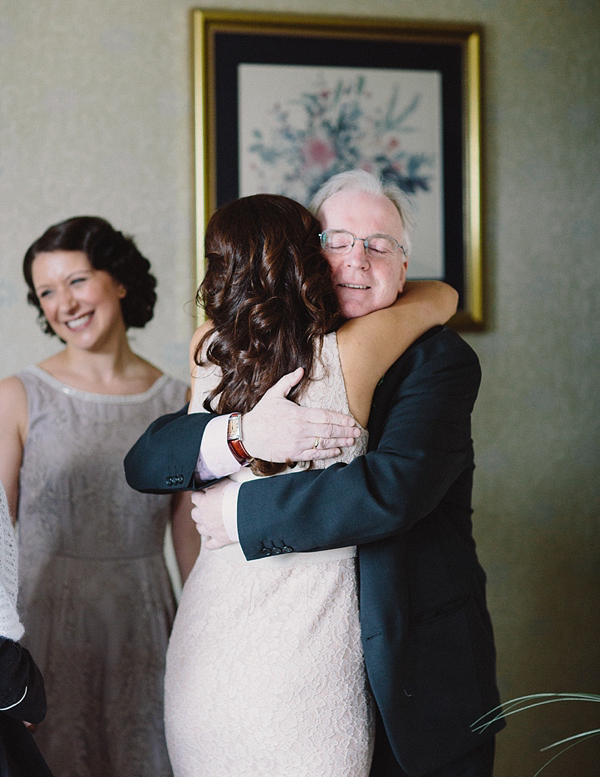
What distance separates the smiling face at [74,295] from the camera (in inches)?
75.3

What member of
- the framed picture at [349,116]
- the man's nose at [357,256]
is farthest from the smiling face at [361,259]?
the framed picture at [349,116]

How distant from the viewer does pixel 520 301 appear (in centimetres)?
278

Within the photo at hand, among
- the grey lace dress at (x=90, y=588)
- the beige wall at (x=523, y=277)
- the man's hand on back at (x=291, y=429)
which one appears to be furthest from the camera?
the beige wall at (x=523, y=277)

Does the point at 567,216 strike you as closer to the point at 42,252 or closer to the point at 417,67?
the point at 417,67

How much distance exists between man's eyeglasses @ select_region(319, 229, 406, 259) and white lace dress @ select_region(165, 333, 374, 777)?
17 centimetres

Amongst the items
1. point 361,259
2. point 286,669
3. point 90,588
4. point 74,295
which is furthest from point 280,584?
point 74,295

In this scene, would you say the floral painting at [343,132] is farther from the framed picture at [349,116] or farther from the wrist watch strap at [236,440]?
the wrist watch strap at [236,440]

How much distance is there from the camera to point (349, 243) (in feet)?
4.59

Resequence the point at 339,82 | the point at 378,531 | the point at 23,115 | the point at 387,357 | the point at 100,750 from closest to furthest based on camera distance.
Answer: the point at 378,531
the point at 387,357
the point at 100,750
the point at 23,115
the point at 339,82

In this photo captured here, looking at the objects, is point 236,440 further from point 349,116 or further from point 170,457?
point 349,116

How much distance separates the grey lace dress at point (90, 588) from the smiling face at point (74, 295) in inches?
5.1

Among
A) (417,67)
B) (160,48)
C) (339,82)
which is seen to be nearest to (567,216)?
(417,67)

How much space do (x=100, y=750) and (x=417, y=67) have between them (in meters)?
2.25

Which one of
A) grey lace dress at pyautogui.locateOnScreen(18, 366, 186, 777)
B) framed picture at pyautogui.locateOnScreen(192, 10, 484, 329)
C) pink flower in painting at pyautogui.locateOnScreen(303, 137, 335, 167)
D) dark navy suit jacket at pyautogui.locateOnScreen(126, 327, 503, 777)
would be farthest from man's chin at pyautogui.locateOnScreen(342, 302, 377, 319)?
pink flower in painting at pyautogui.locateOnScreen(303, 137, 335, 167)
